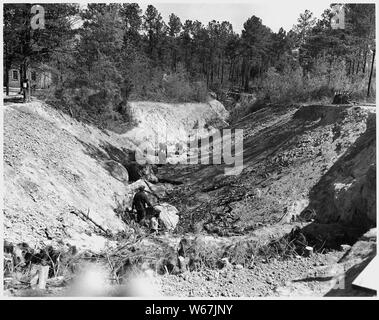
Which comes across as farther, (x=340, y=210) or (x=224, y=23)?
(x=224, y=23)

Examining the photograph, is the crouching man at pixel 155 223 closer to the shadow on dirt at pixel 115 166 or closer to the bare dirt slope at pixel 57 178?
the bare dirt slope at pixel 57 178

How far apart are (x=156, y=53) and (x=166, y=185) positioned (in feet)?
130

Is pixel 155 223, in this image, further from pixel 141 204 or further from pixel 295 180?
pixel 295 180

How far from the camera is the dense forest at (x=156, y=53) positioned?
1831 centimetres

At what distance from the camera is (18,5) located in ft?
54.3

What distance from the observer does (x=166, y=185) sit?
1759cm

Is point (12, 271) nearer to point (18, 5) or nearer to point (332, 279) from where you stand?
point (332, 279)

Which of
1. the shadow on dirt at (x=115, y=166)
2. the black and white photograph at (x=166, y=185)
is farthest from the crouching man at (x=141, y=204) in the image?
the shadow on dirt at (x=115, y=166)

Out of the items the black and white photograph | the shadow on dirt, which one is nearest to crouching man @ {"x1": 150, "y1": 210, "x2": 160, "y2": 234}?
the black and white photograph

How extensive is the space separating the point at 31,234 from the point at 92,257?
2.34 meters

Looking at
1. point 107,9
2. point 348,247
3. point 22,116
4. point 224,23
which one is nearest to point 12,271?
point 348,247

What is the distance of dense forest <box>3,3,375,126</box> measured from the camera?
721 inches

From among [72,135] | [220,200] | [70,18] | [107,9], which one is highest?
[107,9]

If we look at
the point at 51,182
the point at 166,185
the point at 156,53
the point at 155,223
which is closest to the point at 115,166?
the point at 166,185
